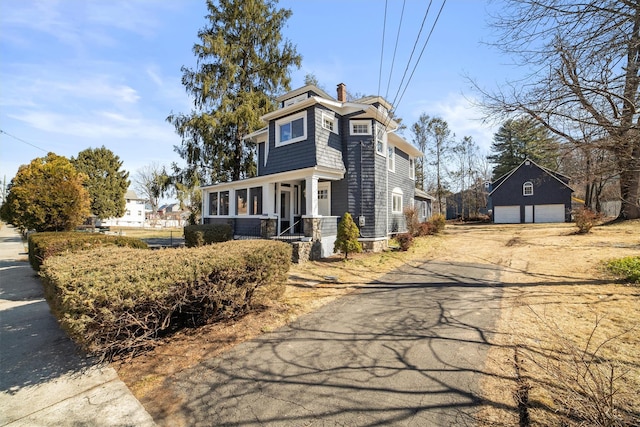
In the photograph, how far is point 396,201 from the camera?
52.7 ft

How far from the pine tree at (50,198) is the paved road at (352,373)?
1241 centimetres

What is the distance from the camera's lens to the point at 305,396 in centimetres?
284

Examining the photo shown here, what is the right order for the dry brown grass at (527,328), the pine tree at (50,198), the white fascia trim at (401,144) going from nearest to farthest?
the dry brown grass at (527,328) < the pine tree at (50,198) < the white fascia trim at (401,144)

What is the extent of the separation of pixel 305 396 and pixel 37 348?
14.4 feet

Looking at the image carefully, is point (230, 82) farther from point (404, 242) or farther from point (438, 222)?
point (438, 222)

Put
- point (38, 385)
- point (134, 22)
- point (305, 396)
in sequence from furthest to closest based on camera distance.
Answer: point (134, 22) < point (38, 385) < point (305, 396)

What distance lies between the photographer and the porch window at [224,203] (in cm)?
1519

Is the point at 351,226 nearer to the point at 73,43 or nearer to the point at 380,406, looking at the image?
the point at 380,406

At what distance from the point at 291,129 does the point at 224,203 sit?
18.6 ft

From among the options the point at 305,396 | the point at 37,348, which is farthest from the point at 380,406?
the point at 37,348

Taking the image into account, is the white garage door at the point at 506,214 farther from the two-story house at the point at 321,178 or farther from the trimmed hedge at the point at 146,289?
the trimmed hedge at the point at 146,289

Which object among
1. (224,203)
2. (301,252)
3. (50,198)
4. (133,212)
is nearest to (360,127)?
(301,252)

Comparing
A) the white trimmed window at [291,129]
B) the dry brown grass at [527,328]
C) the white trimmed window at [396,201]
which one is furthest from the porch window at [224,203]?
the white trimmed window at [396,201]

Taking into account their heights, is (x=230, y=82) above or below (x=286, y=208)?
above
